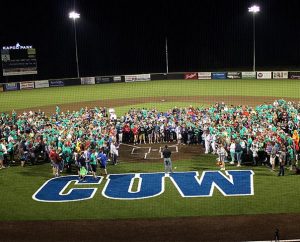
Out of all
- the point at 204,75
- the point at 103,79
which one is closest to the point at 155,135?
the point at 204,75

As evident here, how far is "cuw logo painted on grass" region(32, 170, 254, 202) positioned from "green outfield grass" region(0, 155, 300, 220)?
0.32 meters

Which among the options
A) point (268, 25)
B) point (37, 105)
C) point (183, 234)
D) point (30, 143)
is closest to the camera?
point (183, 234)

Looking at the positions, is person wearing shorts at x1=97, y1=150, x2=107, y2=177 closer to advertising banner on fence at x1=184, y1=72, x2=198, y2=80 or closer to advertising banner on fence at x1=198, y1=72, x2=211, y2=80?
advertising banner on fence at x1=198, y1=72, x2=211, y2=80

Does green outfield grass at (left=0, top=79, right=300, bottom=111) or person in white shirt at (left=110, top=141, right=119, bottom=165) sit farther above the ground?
green outfield grass at (left=0, top=79, right=300, bottom=111)

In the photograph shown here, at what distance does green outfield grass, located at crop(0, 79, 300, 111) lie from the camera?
4419cm

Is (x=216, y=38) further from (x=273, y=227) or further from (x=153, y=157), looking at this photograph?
(x=273, y=227)

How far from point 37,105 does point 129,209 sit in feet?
99.9

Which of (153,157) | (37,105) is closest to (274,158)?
(153,157)

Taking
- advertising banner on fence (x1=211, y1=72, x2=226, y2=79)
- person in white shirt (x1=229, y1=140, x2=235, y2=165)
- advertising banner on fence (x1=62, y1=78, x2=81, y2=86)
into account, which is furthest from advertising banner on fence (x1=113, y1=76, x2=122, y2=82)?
person in white shirt (x1=229, y1=140, x2=235, y2=165)

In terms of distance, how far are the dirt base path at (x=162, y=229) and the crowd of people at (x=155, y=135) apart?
4.69m

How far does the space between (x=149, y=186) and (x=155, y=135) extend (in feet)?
26.3

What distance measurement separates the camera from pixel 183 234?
12359 mm

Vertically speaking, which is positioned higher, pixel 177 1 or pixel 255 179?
pixel 177 1

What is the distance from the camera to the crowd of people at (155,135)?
60.6 feet
